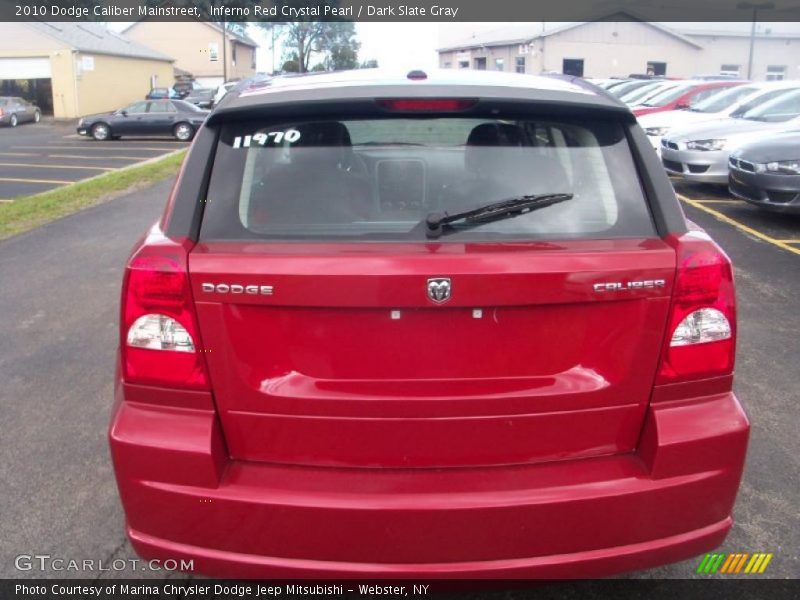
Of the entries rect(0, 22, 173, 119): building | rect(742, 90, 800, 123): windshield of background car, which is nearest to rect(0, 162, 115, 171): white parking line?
rect(742, 90, 800, 123): windshield of background car

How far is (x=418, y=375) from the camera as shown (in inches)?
88.9

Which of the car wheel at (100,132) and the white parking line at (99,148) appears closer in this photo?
the white parking line at (99,148)

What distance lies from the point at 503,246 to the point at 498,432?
1.79 ft

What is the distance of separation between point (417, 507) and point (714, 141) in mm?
11881

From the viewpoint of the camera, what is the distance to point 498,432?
230cm

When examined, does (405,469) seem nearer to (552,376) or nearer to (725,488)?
(552,376)

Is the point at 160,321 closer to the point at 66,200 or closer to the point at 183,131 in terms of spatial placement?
the point at 66,200

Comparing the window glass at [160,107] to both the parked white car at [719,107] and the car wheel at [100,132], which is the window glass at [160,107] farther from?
the parked white car at [719,107]

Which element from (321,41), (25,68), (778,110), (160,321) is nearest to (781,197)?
(778,110)

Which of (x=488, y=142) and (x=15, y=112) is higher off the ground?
(x=15, y=112)

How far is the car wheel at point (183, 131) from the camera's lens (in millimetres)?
27298

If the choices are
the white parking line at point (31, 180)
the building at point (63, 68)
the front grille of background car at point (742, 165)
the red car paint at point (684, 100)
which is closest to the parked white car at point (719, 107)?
the red car paint at point (684, 100)

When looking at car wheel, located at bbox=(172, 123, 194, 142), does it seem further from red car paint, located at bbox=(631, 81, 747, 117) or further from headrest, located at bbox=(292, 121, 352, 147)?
headrest, located at bbox=(292, 121, 352, 147)

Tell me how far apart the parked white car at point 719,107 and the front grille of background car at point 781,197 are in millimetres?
4907
